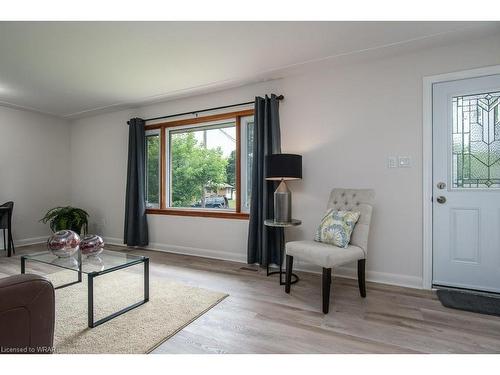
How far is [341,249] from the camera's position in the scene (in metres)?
2.20

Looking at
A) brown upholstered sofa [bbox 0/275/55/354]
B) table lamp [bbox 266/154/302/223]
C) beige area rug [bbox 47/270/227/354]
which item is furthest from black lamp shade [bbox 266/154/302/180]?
brown upholstered sofa [bbox 0/275/55/354]

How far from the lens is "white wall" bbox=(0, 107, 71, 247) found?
425cm

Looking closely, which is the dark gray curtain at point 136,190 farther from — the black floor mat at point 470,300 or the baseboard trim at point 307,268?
the black floor mat at point 470,300

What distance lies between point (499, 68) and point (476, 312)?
1.98m

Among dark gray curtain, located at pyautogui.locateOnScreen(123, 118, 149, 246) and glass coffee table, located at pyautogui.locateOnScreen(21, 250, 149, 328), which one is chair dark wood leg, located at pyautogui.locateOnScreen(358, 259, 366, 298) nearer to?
glass coffee table, located at pyautogui.locateOnScreen(21, 250, 149, 328)

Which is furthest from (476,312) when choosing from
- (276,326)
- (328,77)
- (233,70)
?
(233,70)

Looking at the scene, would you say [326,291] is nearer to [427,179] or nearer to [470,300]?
[470,300]

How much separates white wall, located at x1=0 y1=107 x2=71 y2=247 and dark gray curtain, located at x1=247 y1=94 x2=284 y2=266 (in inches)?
150

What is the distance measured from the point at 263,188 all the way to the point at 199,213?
3.66ft

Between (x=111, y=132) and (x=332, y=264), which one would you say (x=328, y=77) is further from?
(x=111, y=132)

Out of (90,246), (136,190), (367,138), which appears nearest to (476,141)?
(367,138)

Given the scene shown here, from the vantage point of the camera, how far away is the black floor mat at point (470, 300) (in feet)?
6.77
